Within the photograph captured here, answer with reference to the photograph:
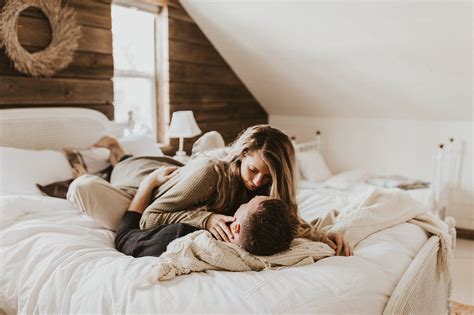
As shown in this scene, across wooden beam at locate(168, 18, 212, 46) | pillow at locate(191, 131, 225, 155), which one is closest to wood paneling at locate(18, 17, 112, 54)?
wooden beam at locate(168, 18, 212, 46)

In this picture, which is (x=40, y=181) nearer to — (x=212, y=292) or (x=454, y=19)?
(x=212, y=292)

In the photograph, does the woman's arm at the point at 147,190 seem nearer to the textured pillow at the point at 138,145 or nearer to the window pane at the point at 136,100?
the textured pillow at the point at 138,145

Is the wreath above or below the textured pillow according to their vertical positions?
above

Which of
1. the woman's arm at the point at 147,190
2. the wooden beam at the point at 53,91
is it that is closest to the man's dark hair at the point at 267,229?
the woman's arm at the point at 147,190

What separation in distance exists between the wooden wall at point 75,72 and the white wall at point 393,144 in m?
2.48

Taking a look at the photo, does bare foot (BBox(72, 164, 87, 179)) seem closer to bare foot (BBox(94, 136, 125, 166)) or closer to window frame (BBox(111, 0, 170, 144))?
bare foot (BBox(94, 136, 125, 166))

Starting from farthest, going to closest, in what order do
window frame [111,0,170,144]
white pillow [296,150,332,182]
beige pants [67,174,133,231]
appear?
white pillow [296,150,332,182], window frame [111,0,170,144], beige pants [67,174,133,231]

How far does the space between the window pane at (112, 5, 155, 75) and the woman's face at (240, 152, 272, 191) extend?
229cm

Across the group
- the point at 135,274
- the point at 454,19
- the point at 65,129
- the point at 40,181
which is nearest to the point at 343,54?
the point at 454,19

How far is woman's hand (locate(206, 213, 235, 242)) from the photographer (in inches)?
58.9

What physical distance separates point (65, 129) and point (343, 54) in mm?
2421

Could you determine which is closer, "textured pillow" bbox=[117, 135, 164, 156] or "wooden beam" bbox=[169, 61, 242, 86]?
"textured pillow" bbox=[117, 135, 164, 156]

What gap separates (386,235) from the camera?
1746 mm

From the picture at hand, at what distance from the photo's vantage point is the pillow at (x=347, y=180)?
13.0 feet
